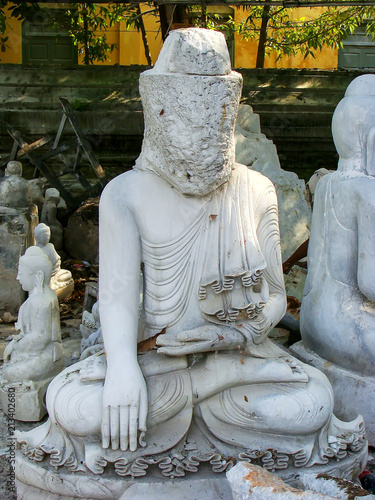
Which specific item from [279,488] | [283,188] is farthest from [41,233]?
[279,488]

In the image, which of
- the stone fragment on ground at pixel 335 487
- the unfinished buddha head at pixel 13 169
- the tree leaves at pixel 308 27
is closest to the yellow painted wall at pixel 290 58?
the tree leaves at pixel 308 27

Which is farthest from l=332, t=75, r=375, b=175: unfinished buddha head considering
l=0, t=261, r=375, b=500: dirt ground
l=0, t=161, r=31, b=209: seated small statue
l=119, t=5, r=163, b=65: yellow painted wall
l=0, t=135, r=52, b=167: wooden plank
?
l=119, t=5, r=163, b=65: yellow painted wall

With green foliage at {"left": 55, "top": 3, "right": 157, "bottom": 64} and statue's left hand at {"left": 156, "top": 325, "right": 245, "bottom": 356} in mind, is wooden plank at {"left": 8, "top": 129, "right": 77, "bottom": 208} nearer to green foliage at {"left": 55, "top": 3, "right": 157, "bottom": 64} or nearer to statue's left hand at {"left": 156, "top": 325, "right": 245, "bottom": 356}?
green foliage at {"left": 55, "top": 3, "right": 157, "bottom": 64}

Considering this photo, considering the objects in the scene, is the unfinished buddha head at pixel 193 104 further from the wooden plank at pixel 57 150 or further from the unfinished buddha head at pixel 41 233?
the wooden plank at pixel 57 150

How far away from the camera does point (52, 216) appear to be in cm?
683

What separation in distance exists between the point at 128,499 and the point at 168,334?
0.65 m

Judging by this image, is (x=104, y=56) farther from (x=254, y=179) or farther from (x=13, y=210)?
(x=254, y=179)

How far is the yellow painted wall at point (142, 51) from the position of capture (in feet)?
33.3

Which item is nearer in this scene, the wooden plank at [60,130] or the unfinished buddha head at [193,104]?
the unfinished buddha head at [193,104]

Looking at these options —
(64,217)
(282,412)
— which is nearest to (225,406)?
(282,412)

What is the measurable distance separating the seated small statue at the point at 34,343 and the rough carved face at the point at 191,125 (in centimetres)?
121

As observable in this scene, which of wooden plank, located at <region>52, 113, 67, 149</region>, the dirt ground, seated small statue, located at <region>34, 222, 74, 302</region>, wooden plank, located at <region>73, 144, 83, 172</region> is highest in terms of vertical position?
wooden plank, located at <region>52, 113, 67, 149</region>

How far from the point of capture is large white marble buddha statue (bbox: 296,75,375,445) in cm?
313

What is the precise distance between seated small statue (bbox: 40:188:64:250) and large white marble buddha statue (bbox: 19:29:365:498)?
4.12m
